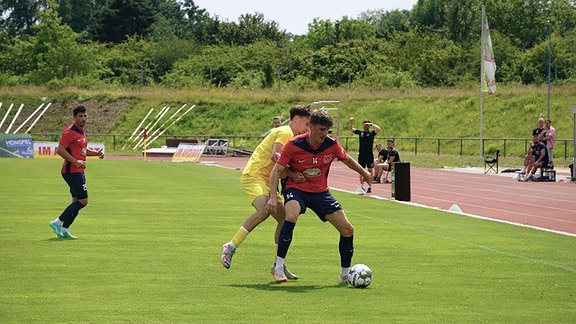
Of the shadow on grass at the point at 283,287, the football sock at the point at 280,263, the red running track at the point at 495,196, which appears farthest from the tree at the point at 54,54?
the shadow on grass at the point at 283,287

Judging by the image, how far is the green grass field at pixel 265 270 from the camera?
34.8 ft

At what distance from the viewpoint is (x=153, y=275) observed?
1314cm

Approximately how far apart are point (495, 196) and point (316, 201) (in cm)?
1955

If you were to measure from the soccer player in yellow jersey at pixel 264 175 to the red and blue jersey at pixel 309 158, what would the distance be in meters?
0.46

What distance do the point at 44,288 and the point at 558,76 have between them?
253 feet

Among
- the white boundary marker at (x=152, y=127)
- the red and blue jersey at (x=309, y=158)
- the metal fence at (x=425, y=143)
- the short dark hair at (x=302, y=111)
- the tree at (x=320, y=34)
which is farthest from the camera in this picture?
the tree at (x=320, y=34)

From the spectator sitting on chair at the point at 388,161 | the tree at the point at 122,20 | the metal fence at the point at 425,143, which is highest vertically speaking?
the tree at the point at 122,20

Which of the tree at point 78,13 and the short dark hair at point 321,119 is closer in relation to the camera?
the short dark hair at point 321,119

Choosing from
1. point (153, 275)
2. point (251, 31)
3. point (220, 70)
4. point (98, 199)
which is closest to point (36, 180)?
point (98, 199)

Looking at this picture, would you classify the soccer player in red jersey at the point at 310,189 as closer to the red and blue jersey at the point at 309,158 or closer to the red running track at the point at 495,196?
the red and blue jersey at the point at 309,158

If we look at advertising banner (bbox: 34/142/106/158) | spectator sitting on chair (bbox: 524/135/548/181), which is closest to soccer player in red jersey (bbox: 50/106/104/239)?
spectator sitting on chair (bbox: 524/135/548/181)

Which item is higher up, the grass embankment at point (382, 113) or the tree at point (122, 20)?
the tree at point (122, 20)

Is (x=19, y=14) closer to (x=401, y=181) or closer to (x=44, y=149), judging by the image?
(x=44, y=149)

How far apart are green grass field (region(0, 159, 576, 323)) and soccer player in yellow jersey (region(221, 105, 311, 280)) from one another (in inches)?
15.5
